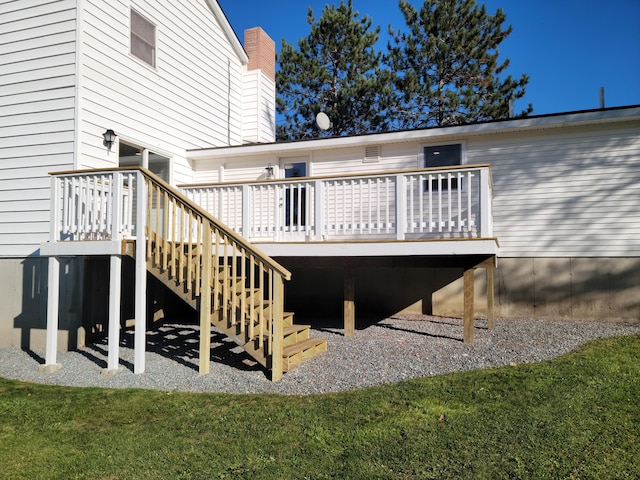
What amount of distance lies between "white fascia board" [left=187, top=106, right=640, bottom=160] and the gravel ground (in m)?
3.77

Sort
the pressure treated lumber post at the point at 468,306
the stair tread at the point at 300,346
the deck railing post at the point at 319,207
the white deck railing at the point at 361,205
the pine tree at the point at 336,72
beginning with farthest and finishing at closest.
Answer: the pine tree at the point at 336,72
the deck railing post at the point at 319,207
the pressure treated lumber post at the point at 468,306
the white deck railing at the point at 361,205
the stair tread at the point at 300,346

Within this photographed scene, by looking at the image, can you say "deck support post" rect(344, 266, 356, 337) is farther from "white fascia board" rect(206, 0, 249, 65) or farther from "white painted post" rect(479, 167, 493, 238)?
"white fascia board" rect(206, 0, 249, 65)

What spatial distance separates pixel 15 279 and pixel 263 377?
5.29m

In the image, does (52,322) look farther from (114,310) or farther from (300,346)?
(300,346)

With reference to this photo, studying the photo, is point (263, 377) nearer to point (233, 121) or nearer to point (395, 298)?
point (395, 298)

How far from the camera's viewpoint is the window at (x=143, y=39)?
382 inches

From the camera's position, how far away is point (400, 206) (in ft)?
25.4

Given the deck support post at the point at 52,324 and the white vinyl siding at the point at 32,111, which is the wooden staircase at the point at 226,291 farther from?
the white vinyl siding at the point at 32,111

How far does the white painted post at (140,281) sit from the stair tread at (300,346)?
1.94 meters

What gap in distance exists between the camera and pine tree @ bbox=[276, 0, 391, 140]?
23078 mm

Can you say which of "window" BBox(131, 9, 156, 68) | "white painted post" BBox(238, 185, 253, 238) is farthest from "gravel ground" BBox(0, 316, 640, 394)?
"window" BBox(131, 9, 156, 68)

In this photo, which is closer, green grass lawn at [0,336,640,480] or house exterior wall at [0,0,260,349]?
green grass lawn at [0,336,640,480]

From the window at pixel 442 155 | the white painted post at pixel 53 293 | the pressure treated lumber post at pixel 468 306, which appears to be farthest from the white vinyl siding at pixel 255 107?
the pressure treated lumber post at pixel 468 306

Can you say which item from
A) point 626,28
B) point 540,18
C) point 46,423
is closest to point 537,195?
point 46,423
